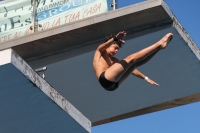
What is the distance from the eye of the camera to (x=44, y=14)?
51.1ft

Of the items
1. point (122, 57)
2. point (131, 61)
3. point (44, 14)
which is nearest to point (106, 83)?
point (131, 61)

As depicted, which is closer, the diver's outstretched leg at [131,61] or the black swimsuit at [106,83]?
the diver's outstretched leg at [131,61]

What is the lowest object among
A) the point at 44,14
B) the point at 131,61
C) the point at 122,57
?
the point at 131,61

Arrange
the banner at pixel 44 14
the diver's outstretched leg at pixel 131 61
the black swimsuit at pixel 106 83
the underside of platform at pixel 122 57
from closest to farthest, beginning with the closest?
the diver's outstretched leg at pixel 131 61
the black swimsuit at pixel 106 83
the underside of platform at pixel 122 57
the banner at pixel 44 14

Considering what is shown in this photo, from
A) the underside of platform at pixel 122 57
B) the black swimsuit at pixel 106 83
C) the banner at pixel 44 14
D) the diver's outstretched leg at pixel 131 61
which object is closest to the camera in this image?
the diver's outstretched leg at pixel 131 61

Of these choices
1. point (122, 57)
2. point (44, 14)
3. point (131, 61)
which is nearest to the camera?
point (131, 61)

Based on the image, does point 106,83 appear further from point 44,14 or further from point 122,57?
point 44,14

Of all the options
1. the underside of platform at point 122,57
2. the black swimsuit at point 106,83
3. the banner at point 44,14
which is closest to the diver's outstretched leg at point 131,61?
the black swimsuit at point 106,83

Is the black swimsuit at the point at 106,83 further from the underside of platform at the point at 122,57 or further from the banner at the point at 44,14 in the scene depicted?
the banner at the point at 44,14

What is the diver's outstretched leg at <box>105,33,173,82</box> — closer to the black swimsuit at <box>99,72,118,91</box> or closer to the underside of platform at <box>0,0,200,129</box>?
the black swimsuit at <box>99,72,118,91</box>

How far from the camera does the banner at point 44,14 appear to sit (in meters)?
15.4

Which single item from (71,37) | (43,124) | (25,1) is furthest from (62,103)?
(25,1)

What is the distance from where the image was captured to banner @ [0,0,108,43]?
50.5 ft

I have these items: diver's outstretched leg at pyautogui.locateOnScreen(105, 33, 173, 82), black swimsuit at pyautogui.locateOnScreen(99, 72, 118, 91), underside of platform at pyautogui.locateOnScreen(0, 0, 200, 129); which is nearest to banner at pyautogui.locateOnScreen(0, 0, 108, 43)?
underside of platform at pyautogui.locateOnScreen(0, 0, 200, 129)
